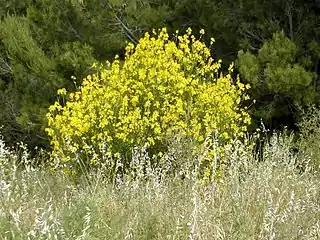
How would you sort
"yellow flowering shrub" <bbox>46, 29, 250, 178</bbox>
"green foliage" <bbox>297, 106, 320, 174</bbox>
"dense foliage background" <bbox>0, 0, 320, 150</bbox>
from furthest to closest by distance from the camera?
1. "dense foliage background" <bbox>0, 0, 320, 150</bbox>
2. "green foliage" <bbox>297, 106, 320, 174</bbox>
3. "yellow flowering shrub" <bbox>46, 29, 250, 178</bbox>

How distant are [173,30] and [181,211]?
5.15 meters

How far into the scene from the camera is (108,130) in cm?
582

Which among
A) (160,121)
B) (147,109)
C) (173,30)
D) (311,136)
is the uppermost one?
(173,30)

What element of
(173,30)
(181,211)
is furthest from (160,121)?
(173,30)

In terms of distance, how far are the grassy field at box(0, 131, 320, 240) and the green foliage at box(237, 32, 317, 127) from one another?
8.44 ft

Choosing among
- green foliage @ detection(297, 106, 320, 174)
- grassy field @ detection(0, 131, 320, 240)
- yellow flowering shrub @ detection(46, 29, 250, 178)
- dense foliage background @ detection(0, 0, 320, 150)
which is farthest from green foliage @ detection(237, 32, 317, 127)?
grassy field @ detection(0, 131, 320, 240)

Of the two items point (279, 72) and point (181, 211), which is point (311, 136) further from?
point (181, 211)

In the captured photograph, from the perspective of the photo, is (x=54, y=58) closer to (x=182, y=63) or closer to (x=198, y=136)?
(x=182, y=63)

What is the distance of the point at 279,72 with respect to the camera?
7078mm

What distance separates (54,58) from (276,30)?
124 inches

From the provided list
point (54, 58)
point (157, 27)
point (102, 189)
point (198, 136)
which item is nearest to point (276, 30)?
point (157, 27)

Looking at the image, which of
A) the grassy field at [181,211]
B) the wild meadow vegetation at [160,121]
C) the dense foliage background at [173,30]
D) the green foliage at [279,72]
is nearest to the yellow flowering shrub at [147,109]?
the wild meadow vegetation at [160,121]

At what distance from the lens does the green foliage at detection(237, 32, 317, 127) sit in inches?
Answer: 280

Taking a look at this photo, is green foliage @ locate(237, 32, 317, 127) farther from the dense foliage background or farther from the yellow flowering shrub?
the yellow flowering shrub
